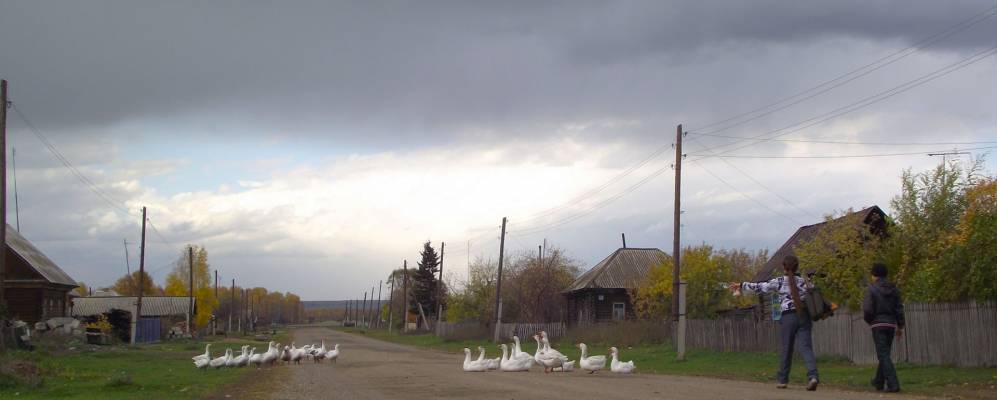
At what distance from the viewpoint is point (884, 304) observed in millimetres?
12727

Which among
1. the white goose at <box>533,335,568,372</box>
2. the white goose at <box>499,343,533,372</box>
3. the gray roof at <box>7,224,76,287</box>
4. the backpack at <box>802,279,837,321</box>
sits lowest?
the white goose at <box>499,343,533,372</box>

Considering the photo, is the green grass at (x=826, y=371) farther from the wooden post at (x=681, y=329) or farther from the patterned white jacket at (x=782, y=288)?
the patterned white jacket at (x=782, y=288)

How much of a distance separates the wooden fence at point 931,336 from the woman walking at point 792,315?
7346mm

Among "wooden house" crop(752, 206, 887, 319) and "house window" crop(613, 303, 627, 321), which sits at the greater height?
"wooden house" crop(752, 206, 887, 319)

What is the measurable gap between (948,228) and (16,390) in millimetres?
22678

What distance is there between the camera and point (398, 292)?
12175cm

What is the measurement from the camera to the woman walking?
12.7m

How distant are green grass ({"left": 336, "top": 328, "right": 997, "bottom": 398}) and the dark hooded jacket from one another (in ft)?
5.07

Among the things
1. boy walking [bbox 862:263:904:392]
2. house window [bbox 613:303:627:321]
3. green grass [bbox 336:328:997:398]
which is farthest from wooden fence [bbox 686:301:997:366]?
house window [bbox 613:303:627:321]

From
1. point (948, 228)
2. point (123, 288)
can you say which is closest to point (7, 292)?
point (948, 228)

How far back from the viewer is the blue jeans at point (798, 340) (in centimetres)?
1266

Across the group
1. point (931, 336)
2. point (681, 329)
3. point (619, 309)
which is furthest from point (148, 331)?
point (931, 336)

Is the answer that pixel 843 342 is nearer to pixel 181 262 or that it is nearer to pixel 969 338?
pixel 969 338

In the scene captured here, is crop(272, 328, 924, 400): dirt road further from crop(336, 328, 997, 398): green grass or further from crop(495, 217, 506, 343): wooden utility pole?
crop(495, 217, 506, 343): wooden utility pole
